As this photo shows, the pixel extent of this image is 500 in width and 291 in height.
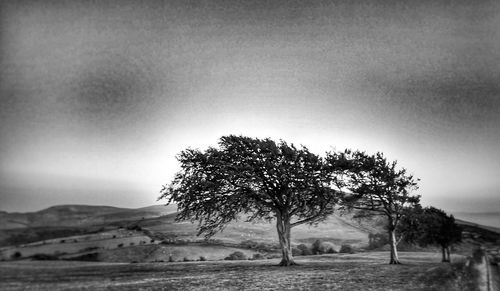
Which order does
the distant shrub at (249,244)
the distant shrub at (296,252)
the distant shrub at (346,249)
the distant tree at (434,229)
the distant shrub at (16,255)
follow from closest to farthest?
the distant shrub at (16,255)
the distant tree at (434,229)
the distant shrub at (296,252)
the distant shrub at (249,244)
the distant shrub at (346,249)

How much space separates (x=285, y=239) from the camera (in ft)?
74.8

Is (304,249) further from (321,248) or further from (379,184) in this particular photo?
(379,184)

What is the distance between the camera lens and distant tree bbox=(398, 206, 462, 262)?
26.1 metres

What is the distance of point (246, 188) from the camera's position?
22609 mm

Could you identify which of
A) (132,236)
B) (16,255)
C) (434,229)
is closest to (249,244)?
(132,236)

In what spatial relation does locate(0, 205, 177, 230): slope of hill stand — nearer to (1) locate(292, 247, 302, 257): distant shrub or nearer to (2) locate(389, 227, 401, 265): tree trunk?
(1) locate(292, 247, 302, 257): distant shrub

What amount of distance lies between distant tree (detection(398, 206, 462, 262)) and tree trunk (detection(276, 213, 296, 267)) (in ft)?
30.0

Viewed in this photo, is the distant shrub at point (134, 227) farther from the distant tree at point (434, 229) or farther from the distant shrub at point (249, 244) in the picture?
the distant tree at point (434, 229)

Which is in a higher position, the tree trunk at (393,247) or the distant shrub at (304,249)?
the tree trunk at (393,247)

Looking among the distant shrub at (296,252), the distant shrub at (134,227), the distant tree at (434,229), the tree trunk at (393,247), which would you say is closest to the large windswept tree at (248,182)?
the tree trunk at (393,247)

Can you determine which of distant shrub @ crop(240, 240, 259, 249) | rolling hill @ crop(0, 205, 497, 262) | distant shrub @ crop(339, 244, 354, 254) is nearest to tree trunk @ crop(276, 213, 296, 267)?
rolling hill @ crop(0, 205, 497, 262)

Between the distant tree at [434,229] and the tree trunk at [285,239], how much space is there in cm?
914

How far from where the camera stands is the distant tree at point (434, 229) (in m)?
26.1

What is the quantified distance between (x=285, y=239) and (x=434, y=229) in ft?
47.3
